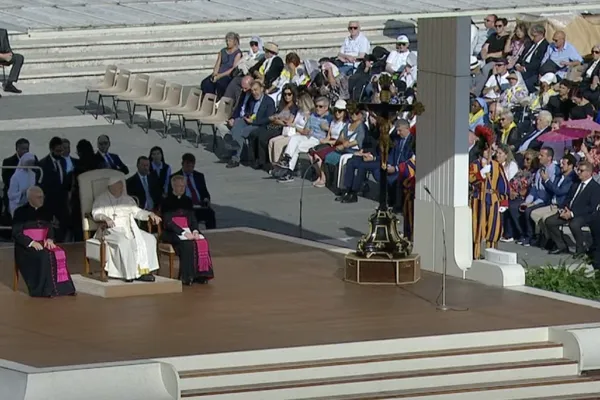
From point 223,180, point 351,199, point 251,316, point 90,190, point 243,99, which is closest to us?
point 251,316

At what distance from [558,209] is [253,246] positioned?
3.56 m

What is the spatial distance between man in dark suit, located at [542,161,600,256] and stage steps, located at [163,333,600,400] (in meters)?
4.35

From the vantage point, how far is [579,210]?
22.5 m

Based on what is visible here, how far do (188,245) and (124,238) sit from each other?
2.25ft

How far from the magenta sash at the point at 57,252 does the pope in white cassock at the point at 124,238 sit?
0.46m

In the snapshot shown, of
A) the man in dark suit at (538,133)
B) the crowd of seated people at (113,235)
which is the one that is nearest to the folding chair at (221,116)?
the man in dark suit at (538,133)

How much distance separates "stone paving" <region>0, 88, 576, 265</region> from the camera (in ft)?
80.2

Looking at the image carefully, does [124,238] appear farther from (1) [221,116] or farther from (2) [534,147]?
(1) [221,116]

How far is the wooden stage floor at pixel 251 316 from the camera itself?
17500 mm

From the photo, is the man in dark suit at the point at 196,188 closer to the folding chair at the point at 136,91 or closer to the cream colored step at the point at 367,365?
the cream colored step at the point at 367,365

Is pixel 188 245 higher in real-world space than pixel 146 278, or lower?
higher

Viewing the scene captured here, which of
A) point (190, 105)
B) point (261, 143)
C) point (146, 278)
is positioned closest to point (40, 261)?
point (146, 278)

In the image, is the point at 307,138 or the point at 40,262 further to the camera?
the point at 307,138

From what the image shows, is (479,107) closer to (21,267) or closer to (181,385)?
(21,267)
